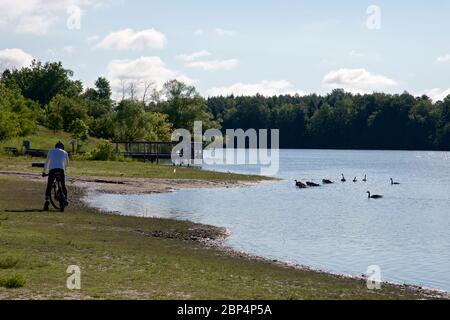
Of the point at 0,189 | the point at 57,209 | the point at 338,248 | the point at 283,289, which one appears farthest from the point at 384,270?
the point at 0,189

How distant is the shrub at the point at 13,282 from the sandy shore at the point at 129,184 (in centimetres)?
3007

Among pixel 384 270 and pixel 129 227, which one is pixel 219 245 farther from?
pixel 384 270

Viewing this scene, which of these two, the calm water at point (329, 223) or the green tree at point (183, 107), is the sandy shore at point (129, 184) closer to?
the calm water at point (329, 223)

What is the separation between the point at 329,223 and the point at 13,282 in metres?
24.1

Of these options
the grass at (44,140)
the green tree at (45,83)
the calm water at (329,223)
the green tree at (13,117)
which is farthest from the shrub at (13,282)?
the green tree at (45,83)

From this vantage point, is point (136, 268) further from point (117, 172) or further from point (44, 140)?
point (44, 140)

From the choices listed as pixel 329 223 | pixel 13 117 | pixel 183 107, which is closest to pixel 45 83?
pixel 183 107

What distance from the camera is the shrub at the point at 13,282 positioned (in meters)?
11.7

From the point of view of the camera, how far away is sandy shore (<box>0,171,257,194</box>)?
144 feet

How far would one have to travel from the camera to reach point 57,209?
2702 cm

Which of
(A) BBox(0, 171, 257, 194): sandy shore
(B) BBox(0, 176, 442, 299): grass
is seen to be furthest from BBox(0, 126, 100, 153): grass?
(B) BBox(0, 176, 442, 299): grass

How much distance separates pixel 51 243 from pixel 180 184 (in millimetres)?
35049

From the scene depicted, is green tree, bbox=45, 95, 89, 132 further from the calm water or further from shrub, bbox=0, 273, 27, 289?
shrub, bbox=0, 273, 27, 289

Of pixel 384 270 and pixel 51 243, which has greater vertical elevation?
pixel 51 243
